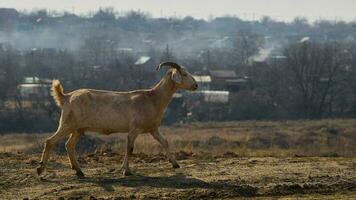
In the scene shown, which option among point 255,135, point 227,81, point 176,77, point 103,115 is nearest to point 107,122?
point 103,115

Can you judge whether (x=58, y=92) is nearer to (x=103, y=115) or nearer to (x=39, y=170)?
(x=103, y=115)

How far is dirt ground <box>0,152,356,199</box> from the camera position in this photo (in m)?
13.0

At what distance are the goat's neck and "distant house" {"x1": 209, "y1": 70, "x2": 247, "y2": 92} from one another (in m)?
72.3

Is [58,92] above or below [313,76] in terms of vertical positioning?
above

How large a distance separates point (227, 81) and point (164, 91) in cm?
7866

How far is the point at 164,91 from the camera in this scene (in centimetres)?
1600

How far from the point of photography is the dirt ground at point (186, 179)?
42.6ft

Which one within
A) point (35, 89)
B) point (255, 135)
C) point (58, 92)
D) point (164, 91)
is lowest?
point (255, 135)

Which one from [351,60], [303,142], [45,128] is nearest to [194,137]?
[303,142]

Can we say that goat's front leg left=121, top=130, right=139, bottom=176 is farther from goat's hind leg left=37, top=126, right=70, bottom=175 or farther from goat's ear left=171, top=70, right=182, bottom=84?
goat's ear left=171, top=70, right=182, bottom=84

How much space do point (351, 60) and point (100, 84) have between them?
38888mm

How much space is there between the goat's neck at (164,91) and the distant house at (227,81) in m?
72.3

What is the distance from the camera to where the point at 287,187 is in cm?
1362

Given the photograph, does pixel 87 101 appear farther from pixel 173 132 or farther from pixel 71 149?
pixel 173 132
